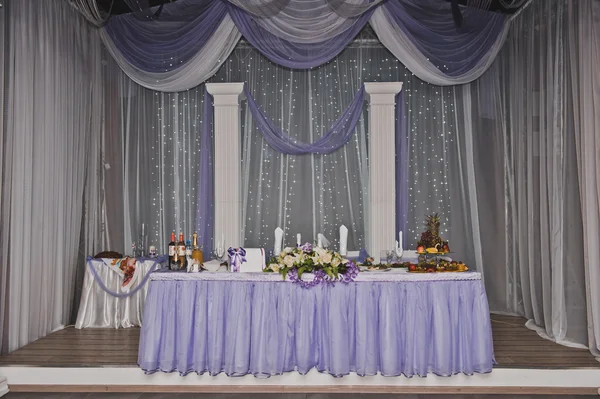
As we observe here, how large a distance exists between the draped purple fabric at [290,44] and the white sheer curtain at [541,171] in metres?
1.73

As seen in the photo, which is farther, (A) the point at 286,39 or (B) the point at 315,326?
(A) the point at 286,39

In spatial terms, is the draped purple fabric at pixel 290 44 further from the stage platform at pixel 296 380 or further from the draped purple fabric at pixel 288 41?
the stage platform at pixel 296 380

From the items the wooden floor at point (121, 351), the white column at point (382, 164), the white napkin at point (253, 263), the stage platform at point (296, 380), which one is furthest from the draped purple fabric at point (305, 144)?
the stage platform at point (296, 380)

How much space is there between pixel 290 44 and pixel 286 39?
18 cm

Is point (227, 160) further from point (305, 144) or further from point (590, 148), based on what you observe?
point (590, 148)

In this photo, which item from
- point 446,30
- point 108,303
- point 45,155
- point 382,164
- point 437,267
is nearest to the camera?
point 437,267

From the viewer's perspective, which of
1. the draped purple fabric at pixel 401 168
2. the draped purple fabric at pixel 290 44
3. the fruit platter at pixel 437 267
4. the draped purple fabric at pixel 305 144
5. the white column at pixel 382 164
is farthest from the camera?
the draped purple fabric at pixel 401 168

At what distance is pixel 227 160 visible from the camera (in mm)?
5680

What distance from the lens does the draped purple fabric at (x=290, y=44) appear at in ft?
15.9

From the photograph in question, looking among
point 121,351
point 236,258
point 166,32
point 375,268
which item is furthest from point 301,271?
point 166,32

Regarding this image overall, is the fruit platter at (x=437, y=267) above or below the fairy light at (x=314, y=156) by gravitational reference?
below

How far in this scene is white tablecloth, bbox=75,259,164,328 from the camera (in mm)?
5082

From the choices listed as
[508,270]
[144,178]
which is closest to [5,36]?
[144,178]

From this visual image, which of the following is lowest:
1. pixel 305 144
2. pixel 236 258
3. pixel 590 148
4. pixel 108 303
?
pixel 108 303
